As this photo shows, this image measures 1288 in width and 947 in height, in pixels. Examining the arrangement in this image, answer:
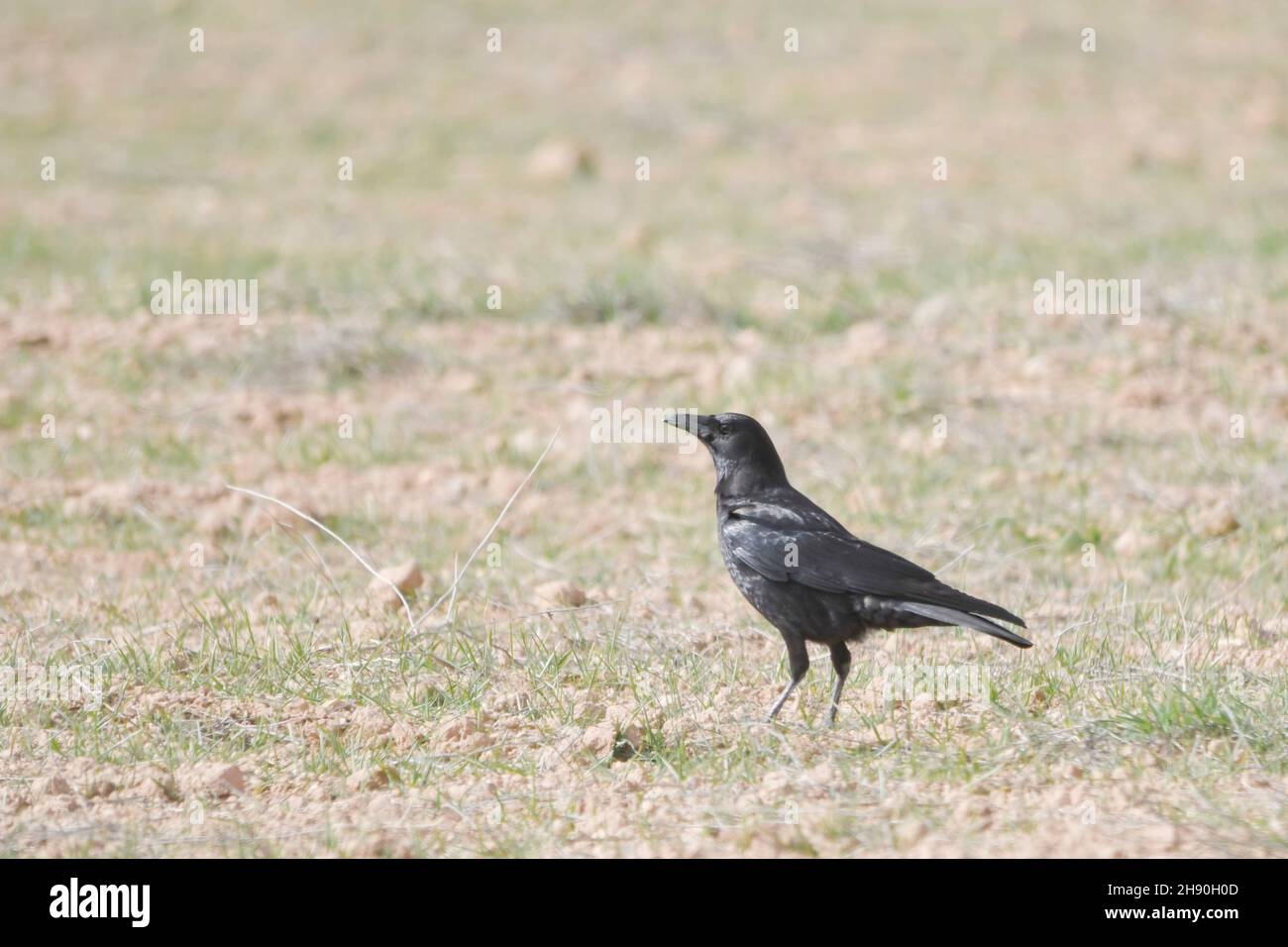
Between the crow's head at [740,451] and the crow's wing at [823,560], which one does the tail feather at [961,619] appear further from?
the crow's head at [740,451]

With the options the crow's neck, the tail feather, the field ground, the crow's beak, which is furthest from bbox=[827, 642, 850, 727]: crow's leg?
the crow's beak

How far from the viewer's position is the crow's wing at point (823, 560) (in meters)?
4.61

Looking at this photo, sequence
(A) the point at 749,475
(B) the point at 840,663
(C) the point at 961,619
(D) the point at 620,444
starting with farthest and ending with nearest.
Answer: (D) the point at 620,444 → (A) the point at 749,475 → (B) the point at 840,663 → (C) the point at 961,619

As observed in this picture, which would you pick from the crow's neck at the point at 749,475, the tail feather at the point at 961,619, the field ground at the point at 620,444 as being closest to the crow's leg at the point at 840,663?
the field ground at the point at 620,444

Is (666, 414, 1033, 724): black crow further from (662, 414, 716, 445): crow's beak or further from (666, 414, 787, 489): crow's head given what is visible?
(662, 414, 716, 445): crow's beak

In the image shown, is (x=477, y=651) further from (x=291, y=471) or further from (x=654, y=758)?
(x=291, y=471)

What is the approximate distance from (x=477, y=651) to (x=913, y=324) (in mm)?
4787

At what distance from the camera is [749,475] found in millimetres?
5352

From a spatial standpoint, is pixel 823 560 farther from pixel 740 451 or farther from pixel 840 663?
pixel 740 451

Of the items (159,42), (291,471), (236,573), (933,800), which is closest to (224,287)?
(291,471)

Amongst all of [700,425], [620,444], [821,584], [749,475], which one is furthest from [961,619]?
[620,444]

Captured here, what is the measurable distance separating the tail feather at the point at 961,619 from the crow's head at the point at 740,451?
2.87 ft

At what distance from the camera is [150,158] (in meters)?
14.5

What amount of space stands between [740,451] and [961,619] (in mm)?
1139
